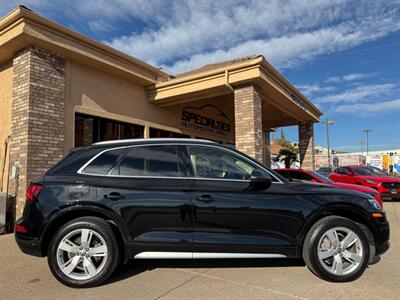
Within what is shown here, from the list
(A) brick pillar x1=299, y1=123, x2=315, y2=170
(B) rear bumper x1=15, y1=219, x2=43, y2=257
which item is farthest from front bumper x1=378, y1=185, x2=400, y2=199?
(B) rear bumper x1=15, y1=219, x2=43, y2=257

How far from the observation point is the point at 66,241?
12.4ft

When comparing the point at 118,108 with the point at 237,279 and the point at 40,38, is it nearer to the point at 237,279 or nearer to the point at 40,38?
the point at 40,38

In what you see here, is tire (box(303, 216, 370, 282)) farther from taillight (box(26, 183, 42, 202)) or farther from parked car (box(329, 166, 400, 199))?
parked car (box(329, 166, 400, 199))

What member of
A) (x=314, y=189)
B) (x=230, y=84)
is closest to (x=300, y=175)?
(x=230, y=84)

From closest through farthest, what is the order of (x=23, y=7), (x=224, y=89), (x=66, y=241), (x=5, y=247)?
(x=66, y=241)
(x=5, y=247)
(x=23, y=7)
(x=224, y=89)

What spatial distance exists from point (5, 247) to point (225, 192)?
4.22 m

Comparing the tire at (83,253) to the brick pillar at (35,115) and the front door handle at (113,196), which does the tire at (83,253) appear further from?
the brick pillar at (35,115)

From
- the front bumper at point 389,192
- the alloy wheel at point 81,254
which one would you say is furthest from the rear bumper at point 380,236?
the front bumper at point 389,192

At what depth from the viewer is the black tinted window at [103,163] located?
4043 mm

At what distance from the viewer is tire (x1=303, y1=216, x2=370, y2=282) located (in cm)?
386

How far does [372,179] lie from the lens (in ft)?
42.2

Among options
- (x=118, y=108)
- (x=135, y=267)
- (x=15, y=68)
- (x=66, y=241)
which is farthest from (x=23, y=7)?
(x=135, y=267)

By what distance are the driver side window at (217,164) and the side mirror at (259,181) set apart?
0.14m

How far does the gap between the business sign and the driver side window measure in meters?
7.82
